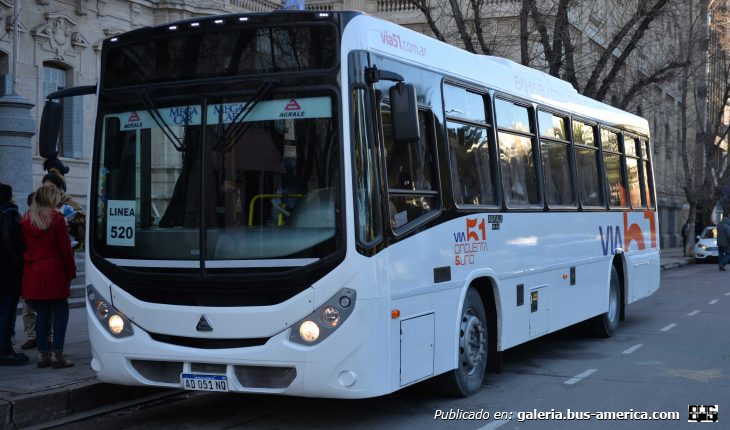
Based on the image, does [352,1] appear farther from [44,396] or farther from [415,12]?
[44,396]

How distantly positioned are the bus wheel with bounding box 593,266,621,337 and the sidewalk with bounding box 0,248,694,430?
6676mm

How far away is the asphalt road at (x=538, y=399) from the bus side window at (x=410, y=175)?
1.74 m

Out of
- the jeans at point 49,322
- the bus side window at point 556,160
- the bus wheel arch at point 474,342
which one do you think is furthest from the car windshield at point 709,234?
the jeans at point 49,322

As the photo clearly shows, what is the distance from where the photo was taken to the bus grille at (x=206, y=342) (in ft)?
22.6

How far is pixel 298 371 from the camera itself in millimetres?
6781

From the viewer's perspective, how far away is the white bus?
6.81 m

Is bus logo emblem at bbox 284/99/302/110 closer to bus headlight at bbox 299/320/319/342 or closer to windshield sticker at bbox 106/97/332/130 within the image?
windshield sticker at bbox 106/97/332/130

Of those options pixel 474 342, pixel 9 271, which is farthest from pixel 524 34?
pixel 9 271

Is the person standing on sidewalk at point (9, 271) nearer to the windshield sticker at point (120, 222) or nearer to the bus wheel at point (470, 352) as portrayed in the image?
the windshield sticker at point (120, 222)

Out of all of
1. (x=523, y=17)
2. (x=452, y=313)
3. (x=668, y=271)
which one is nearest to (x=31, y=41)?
(x=523, y=17)

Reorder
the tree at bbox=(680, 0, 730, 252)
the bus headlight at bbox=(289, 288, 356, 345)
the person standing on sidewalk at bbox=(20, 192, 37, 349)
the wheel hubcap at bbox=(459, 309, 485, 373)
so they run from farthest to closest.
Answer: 1. the tree at bbox=(680, 0, 730, 252)
2. the person standing on sidewalk at bbox=(20, 192, 37, 349)
3. the wheel hubcap at bbox=(459, 309, 485, 373)
4. the bus headlight at bbox=(289, 288, 356, 345)

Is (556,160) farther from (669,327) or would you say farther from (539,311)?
(669,327)

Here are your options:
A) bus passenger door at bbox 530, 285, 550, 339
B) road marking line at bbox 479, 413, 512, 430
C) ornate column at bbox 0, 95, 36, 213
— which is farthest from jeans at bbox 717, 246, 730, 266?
road marking line at bbox 479, 413, 512, 430

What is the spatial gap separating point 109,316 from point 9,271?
7.35 feet
